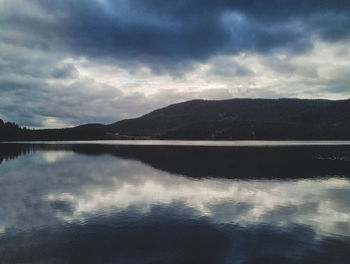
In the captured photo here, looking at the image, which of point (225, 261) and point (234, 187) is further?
point (234, 187)

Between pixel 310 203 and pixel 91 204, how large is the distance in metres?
36.0

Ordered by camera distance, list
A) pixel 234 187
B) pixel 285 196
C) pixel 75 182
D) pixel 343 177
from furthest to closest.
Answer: pixel 343 177 → pixel 75 182 → pixel 234 187 → pixel 285 196

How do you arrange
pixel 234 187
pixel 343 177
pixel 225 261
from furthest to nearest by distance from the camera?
pixel 343 177
pixel 234 187
pixel 225 261

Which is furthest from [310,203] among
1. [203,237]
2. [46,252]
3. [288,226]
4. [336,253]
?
[46,252]

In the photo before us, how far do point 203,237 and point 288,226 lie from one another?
38.0 ft

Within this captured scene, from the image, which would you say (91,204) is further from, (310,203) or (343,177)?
(343,177)

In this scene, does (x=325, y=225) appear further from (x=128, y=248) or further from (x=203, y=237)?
(x=128, y=248)

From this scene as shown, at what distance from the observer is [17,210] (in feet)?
130

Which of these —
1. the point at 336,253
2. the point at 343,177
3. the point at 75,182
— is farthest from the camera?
the point at 343,177

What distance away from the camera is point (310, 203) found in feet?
148

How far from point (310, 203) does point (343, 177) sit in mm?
34179

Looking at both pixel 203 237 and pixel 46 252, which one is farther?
pixel 203 237

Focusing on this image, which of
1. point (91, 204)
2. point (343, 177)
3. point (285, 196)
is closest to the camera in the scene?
point (91, 204)

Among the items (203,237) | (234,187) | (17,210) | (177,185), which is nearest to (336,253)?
(203,237)
